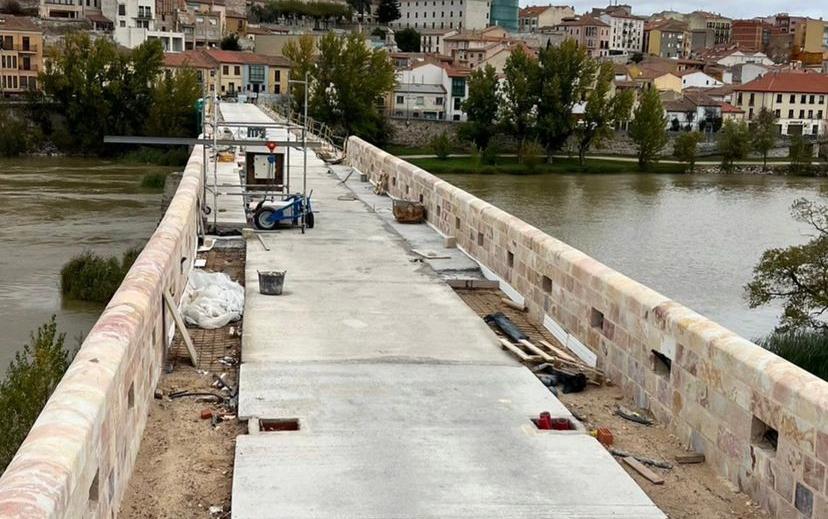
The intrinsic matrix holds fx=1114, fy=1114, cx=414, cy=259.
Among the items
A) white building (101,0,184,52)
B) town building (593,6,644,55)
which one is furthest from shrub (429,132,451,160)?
town building (593,6,644,55)

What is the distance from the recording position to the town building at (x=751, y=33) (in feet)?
447

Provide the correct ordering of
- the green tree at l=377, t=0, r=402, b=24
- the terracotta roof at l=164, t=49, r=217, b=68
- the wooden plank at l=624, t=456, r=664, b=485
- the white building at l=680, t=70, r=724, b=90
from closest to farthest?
the wooden plank at l=624, t=456, r=664, b=485
the terracotta roof at l=164, t=49, r=217, b=68
the white building at l=680, t=70, r=724, b=90
the green tree at l=377, t=0, r=402, b=24

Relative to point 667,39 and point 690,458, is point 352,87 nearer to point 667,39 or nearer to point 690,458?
point 690,458

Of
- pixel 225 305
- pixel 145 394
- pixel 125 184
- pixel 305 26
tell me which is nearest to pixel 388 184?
pixel 225 305

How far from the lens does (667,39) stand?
126500mm

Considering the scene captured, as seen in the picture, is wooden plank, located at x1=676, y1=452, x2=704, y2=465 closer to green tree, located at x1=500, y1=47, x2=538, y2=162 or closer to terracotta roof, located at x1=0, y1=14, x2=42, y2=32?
green tree, located at x1=500, y1=47, x2=538, y2=162

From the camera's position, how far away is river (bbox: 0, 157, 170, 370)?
18.5 metres

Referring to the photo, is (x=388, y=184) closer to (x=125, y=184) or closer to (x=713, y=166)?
(x=125, y=184)

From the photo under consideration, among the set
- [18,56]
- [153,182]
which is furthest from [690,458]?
[18,56]

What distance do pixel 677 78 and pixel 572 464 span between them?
7969 cm

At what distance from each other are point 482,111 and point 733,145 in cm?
1300

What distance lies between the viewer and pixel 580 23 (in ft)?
393

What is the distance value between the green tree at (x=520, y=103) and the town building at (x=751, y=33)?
83.2 m

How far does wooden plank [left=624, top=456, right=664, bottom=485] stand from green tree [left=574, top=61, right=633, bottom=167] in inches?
2044
